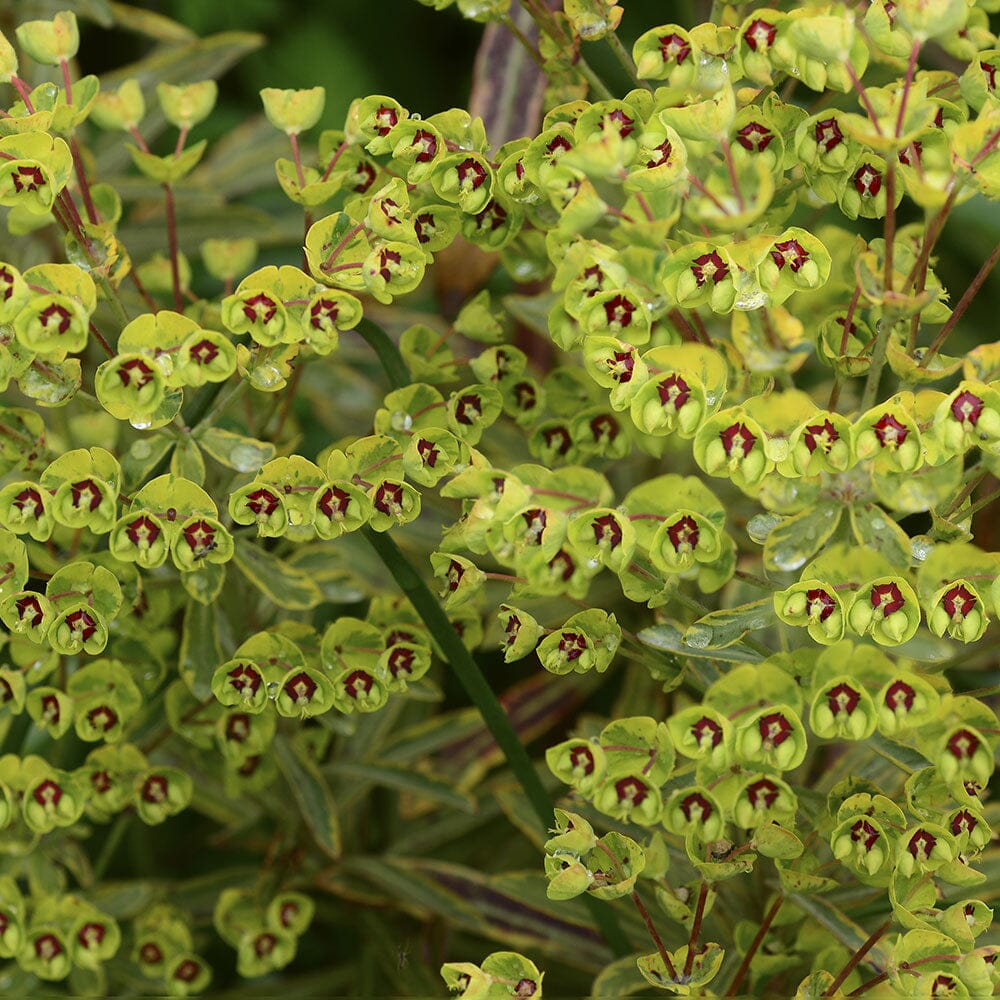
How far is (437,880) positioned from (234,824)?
0.20 m

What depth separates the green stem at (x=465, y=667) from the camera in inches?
32.3

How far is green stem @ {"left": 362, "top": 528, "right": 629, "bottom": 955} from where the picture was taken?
82cm

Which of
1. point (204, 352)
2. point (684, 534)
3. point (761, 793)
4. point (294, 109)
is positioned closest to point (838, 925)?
point (761, 793)

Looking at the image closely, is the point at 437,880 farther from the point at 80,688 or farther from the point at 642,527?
the point at 642,527

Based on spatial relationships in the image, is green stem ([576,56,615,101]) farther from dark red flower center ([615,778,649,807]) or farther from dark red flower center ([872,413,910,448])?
dark red flower center ([615,778,649,807])

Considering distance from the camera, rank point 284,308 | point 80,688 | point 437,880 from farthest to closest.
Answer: point 437,880 < point 80,688 < point 284,308

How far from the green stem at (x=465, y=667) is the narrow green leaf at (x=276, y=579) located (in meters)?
0.06

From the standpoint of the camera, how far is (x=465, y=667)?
834 mm

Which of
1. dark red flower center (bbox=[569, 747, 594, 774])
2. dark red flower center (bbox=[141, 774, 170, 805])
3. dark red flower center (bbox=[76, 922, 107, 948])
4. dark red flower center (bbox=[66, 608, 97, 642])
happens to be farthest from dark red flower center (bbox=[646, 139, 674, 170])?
dark red flower center (bbox=[76, 922, 107, 948])

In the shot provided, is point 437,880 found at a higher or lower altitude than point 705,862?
lower

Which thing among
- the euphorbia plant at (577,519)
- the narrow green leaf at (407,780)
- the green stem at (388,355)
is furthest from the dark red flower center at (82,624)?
the narrow green leaf at (407,780)

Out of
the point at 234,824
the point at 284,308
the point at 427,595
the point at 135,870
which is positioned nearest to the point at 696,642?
the point at 427,595

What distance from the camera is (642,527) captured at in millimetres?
661

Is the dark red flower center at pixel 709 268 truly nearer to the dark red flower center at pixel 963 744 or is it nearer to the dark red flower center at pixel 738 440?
the dark red flower center at pixel 738 440
